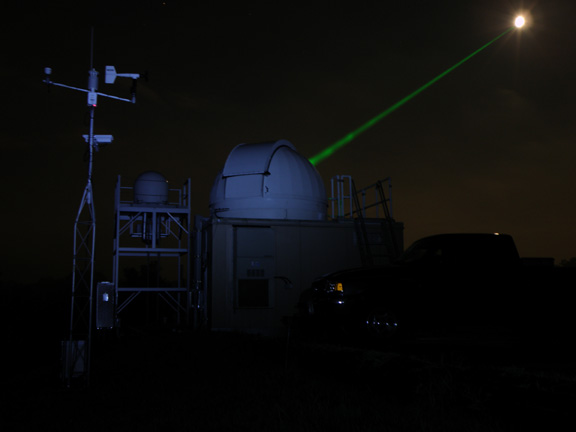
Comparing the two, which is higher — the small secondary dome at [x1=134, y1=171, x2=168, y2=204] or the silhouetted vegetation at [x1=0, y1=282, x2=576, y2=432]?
the small secondary dome at [x1=134, y1=171, x2=168, y2=204]

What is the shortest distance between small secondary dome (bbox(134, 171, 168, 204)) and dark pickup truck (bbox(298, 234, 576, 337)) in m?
15.5

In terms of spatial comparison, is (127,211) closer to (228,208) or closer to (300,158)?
(228,208)

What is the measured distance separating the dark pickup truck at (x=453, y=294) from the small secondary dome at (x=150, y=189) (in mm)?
15468

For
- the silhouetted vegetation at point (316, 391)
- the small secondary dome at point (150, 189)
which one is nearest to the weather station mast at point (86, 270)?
the silhouetted vegetation at point (316, 391)

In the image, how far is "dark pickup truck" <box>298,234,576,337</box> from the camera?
948cm

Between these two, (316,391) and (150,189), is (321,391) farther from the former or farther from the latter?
(150,189)

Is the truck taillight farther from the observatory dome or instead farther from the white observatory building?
the observatory dome

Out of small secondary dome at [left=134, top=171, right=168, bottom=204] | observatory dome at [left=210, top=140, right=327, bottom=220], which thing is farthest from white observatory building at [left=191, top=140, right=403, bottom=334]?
small secondary dome at [left=134, top=171, right=168, bottom=204]

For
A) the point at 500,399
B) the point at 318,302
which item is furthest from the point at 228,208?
the point at 500,399

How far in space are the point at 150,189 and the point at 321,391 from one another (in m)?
19.0

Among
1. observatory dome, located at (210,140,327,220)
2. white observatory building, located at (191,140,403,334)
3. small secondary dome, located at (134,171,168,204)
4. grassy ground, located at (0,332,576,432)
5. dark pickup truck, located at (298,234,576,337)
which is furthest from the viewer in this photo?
small secondary dome, located at (134,171,168,204)

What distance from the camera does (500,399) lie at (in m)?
5.33

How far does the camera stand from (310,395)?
272 inches

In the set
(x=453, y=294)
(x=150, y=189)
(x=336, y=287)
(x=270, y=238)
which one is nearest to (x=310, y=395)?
(x=336, y=287)
